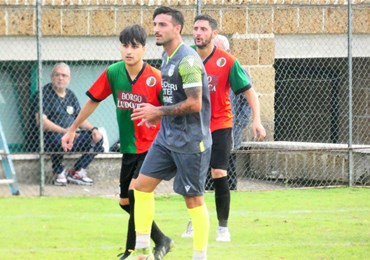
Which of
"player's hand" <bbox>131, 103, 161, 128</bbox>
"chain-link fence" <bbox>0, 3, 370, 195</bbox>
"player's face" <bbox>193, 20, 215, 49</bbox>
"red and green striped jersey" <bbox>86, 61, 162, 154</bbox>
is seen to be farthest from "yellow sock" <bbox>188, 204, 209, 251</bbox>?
"chain-link fence" <bbox>0, 3, 370, 195</bbox>

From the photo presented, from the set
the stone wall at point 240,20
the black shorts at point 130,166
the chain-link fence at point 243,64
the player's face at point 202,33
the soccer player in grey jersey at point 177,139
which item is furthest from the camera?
the stone wall at point 240,20

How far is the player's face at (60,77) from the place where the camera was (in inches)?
659

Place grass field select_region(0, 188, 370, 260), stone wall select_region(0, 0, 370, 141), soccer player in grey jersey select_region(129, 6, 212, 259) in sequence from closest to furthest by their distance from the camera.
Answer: soccer player in grey jersey select_region(129, 6, 212, 259) → grass field select_region(0, 188, 370, 260) → stone wall select_region(0, 0, 370, 141)

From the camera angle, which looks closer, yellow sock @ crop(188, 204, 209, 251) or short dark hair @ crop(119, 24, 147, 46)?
yellow sock @ crop(188, 204, 209, 251)

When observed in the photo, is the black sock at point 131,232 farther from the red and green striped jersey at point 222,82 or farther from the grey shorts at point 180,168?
the red and green striped jersey at point 222,82

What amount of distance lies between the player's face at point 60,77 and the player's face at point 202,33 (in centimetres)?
531

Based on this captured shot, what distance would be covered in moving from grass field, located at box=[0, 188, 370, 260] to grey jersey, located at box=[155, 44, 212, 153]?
1.32 metres

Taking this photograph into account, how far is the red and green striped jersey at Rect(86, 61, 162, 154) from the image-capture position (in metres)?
10.4

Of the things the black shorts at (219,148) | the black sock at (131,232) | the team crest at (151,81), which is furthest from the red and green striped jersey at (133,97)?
the black shorts at (219,148)

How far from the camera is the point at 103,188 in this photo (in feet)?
55.2

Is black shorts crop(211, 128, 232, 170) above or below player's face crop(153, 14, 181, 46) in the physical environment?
below

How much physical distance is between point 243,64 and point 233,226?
567 cm

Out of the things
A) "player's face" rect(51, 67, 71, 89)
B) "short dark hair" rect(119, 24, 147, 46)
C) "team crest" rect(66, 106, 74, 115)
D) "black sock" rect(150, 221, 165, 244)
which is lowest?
"black sock" rect(150, 221, 165, 244)

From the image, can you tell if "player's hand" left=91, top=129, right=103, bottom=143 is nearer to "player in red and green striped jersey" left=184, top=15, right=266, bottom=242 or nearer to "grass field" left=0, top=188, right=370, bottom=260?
"grass field" left=0, top=188, right=370, bottom=260
